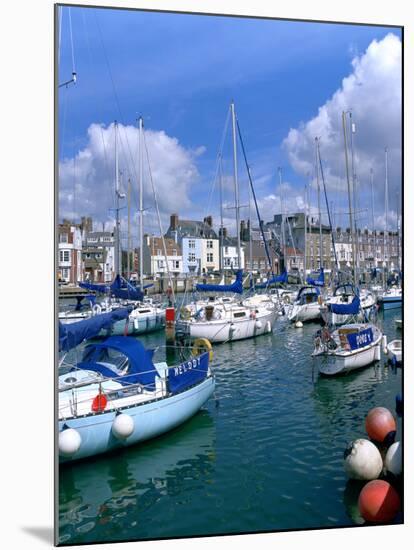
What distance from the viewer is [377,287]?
19828mm

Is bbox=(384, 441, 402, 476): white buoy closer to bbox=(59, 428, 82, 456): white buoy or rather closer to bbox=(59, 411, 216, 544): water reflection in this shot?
bbox=(59, 411, 216, 544): water reflection

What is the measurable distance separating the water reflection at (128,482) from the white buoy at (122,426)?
0.46 metres

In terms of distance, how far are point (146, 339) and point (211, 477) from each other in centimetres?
1200

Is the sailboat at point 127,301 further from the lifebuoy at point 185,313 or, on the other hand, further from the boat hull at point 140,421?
the boat hull at point 140,421

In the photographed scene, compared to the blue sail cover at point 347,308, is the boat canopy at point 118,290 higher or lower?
higher

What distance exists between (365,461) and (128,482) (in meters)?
3.05

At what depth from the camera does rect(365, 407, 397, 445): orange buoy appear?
6.97m

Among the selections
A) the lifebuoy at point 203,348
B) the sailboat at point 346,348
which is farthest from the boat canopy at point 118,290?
the sailboat at point 346,348

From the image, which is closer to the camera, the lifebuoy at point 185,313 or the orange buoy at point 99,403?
the orange buoy at point 99,403

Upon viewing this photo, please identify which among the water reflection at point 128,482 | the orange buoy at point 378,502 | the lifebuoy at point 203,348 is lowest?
the water reflection at point 128,482

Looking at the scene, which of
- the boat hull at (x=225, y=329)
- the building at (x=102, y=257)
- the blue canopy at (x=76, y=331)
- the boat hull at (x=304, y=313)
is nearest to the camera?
the blue canopy at (x=76, y=331)

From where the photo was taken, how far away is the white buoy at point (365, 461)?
6355 millimetres

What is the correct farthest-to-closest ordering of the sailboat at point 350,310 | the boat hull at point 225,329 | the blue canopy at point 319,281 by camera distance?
the blue canopy at point 319,281, the boat hull at point 225,329, the sailboat at point 350,310
